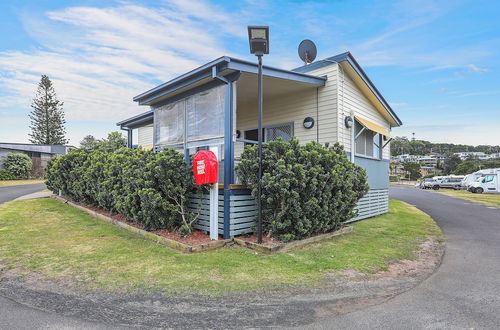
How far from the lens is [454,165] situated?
205 feet

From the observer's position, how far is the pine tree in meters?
38.0

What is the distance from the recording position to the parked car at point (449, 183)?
33.8 m

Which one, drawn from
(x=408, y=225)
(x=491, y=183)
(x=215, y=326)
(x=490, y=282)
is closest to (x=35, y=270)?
(x=215, y=326)

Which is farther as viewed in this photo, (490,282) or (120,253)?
(120,253)

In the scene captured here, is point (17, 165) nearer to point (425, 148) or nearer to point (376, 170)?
point (376, 170)

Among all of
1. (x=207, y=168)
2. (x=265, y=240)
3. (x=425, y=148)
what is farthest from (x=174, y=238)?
(x=425, y=148)

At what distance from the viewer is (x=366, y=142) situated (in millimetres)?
10078

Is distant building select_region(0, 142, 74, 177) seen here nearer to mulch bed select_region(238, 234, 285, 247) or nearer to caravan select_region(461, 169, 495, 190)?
mulch bed select_region(238, 234, 285, 247)

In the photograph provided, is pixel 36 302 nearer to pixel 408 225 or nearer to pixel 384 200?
pixel 408 225

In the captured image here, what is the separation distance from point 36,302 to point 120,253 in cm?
188

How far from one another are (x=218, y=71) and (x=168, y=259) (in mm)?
3598

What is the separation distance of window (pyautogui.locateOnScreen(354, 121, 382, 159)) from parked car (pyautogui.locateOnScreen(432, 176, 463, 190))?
29.4 metres

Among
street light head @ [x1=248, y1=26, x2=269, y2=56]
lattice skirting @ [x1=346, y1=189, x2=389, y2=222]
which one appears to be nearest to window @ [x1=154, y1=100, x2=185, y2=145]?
street light head @ [x1=248, y1=26, x2=269, y2=56]

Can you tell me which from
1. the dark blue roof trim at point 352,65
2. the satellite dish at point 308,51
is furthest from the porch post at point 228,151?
the satellite dish at point 308,51
